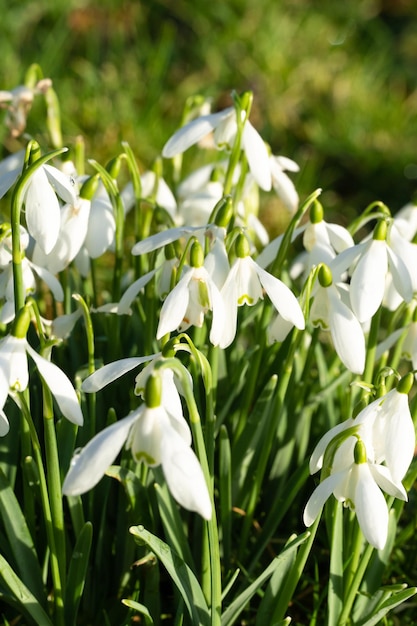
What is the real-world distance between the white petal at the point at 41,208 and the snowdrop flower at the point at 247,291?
275mm

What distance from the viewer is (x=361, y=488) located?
42.6 inches

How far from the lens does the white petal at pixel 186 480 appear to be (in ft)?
2.93

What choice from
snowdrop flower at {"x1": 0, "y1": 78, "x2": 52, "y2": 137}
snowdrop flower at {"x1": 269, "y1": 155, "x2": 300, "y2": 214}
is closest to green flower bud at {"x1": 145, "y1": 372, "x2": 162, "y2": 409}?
snowdrop flower at {"x1": 269, "y1": 155, "x2": 300, "y2": 214}

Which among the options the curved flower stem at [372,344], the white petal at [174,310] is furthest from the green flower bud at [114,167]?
the curved flower stem at [372,344]

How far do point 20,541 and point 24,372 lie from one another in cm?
37

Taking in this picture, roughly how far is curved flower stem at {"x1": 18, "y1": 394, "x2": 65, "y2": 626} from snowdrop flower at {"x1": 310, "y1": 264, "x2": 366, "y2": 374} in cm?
48

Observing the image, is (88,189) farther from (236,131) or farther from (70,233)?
(236,131)

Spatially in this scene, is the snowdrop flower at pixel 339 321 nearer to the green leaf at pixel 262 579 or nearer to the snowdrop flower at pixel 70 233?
the green leaf at pixel 262 579

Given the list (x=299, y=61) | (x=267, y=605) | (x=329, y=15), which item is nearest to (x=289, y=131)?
(x=299, y=61)

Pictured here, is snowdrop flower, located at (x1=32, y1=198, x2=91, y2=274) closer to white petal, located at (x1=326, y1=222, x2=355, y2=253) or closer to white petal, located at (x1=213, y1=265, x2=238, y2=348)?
white petal, located at (x1=213, y1=265, x2=238, y2=348)

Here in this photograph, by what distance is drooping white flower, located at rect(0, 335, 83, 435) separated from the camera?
1.09 m

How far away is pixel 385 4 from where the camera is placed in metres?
5.64

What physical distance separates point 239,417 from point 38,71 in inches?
36.2

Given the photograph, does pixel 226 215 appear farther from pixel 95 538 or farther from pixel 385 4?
pixel 385 4
